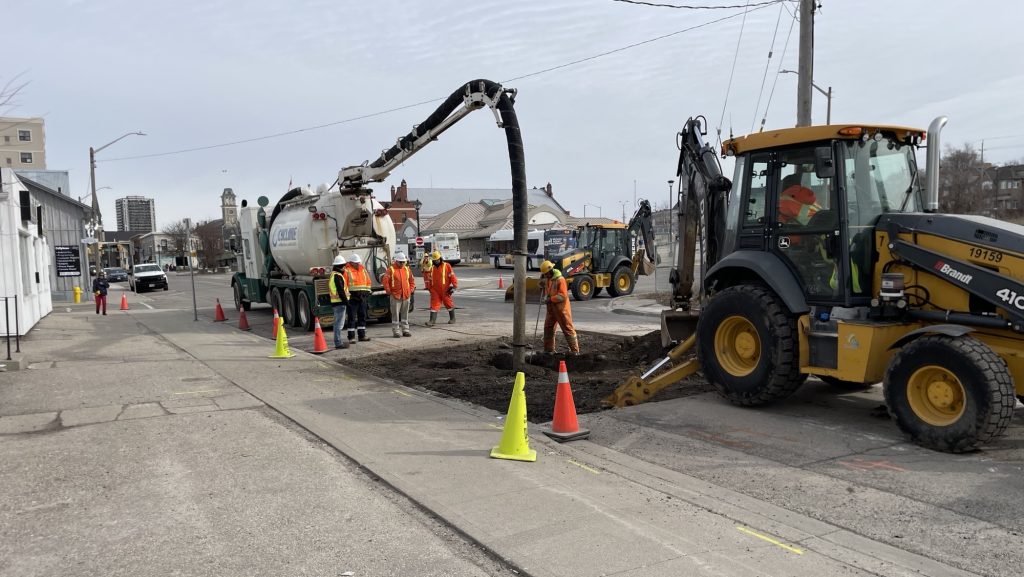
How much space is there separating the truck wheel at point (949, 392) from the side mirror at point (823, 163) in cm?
172

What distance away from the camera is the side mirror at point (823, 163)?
656 centimetres

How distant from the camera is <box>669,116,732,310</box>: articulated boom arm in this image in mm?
8570

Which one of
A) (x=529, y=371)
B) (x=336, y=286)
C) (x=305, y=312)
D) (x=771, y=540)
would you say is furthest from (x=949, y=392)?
(x=305, y=312)

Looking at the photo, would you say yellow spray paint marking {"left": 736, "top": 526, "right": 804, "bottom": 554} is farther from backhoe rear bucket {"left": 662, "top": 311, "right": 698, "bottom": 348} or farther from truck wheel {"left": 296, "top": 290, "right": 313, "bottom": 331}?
truck wheel {"left": 296, "top": 290, "right": 313, "bottom": 331}

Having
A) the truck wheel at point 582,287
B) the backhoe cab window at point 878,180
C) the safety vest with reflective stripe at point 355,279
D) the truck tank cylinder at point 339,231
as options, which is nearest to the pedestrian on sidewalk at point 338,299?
the safety vest with reflective stripe at point 355,279

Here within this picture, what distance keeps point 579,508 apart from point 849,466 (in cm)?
231

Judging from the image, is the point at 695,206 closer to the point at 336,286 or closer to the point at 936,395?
the point at 936,395

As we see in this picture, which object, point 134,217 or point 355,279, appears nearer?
point 355,279

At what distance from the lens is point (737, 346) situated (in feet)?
24.6

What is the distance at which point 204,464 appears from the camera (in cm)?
605

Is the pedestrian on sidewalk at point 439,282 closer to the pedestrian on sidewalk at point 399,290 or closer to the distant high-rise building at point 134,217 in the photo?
the pedestrian on sidewalk at point 399,290

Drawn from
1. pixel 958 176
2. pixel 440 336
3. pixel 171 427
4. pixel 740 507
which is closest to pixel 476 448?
pixel 740 507

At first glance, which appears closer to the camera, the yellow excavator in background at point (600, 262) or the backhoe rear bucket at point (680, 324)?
the backhoe rear bucket at point (680, 324)

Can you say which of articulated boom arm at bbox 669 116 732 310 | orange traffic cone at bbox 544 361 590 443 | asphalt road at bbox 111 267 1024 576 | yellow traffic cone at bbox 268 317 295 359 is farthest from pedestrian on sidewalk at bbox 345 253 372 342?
orange traffic cone at bbox 544 361 590 443
